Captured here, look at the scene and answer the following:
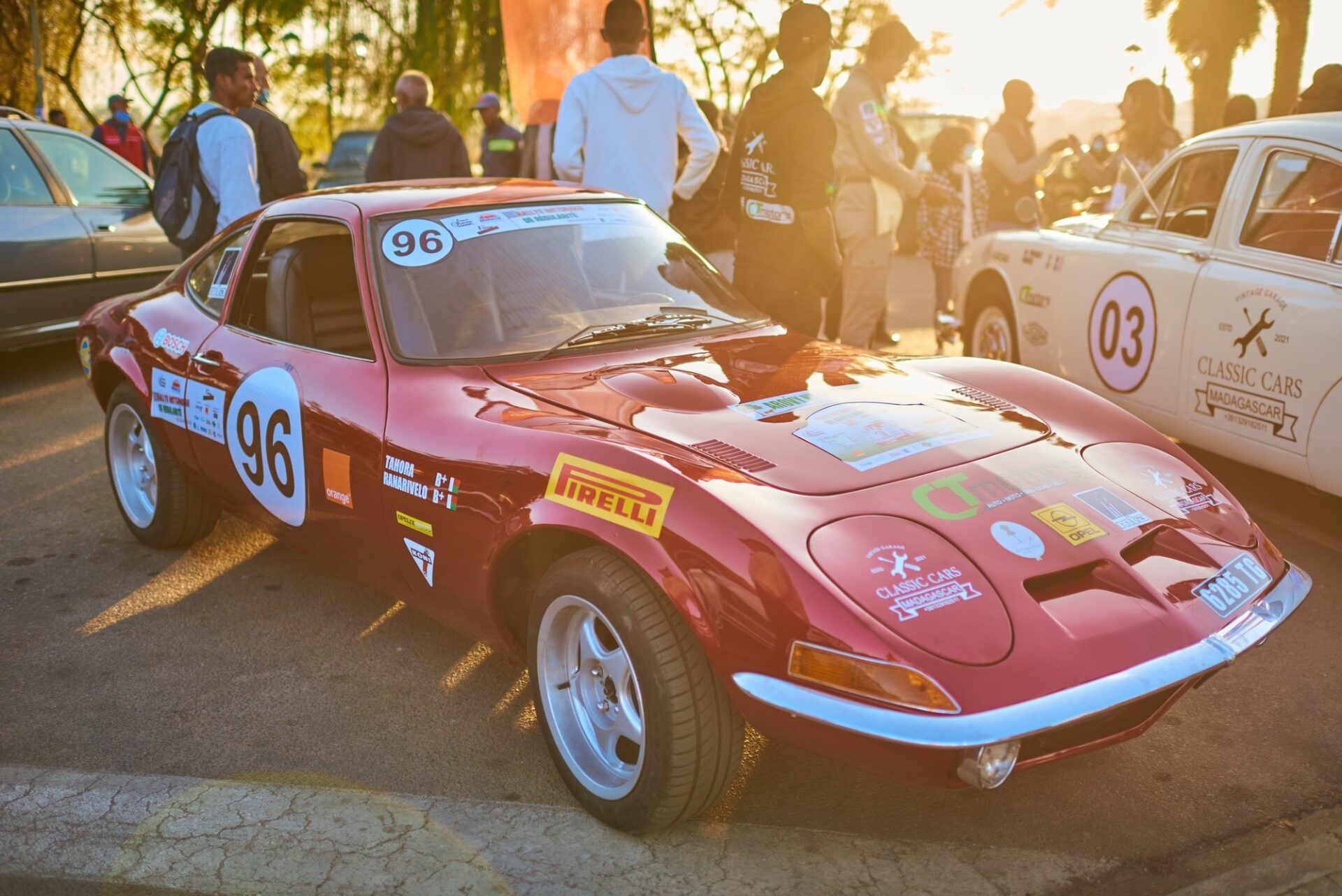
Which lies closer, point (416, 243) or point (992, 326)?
point (416, 243)

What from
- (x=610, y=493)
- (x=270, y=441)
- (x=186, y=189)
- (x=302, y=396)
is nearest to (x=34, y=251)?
(x=186, y=189)

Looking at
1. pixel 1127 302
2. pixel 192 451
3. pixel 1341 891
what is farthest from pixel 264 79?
pixel 1341 891

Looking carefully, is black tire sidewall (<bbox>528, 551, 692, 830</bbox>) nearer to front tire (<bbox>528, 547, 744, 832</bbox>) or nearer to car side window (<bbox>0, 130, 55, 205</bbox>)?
front tire (<bbox>528, 547, 744, 832</bbox>)

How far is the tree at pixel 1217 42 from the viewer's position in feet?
48.3

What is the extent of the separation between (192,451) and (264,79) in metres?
3.60

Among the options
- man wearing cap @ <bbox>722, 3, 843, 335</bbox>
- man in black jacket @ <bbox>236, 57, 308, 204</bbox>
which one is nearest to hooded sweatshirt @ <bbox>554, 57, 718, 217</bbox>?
man wearing cap @ <bbox>722, 3, 843, 335</bbox>

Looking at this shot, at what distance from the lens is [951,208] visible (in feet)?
26.2

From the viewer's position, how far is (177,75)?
27062mm

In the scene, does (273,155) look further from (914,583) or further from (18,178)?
(914,583)

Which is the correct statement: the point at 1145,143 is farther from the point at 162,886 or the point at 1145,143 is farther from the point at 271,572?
the point at 162,886

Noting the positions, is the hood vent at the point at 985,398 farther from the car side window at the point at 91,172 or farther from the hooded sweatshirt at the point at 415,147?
the car side window at the point at 91,172

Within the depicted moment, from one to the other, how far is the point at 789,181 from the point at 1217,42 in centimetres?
1249

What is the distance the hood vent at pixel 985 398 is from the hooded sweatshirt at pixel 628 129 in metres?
2.80

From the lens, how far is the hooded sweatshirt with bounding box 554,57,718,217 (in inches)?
227
